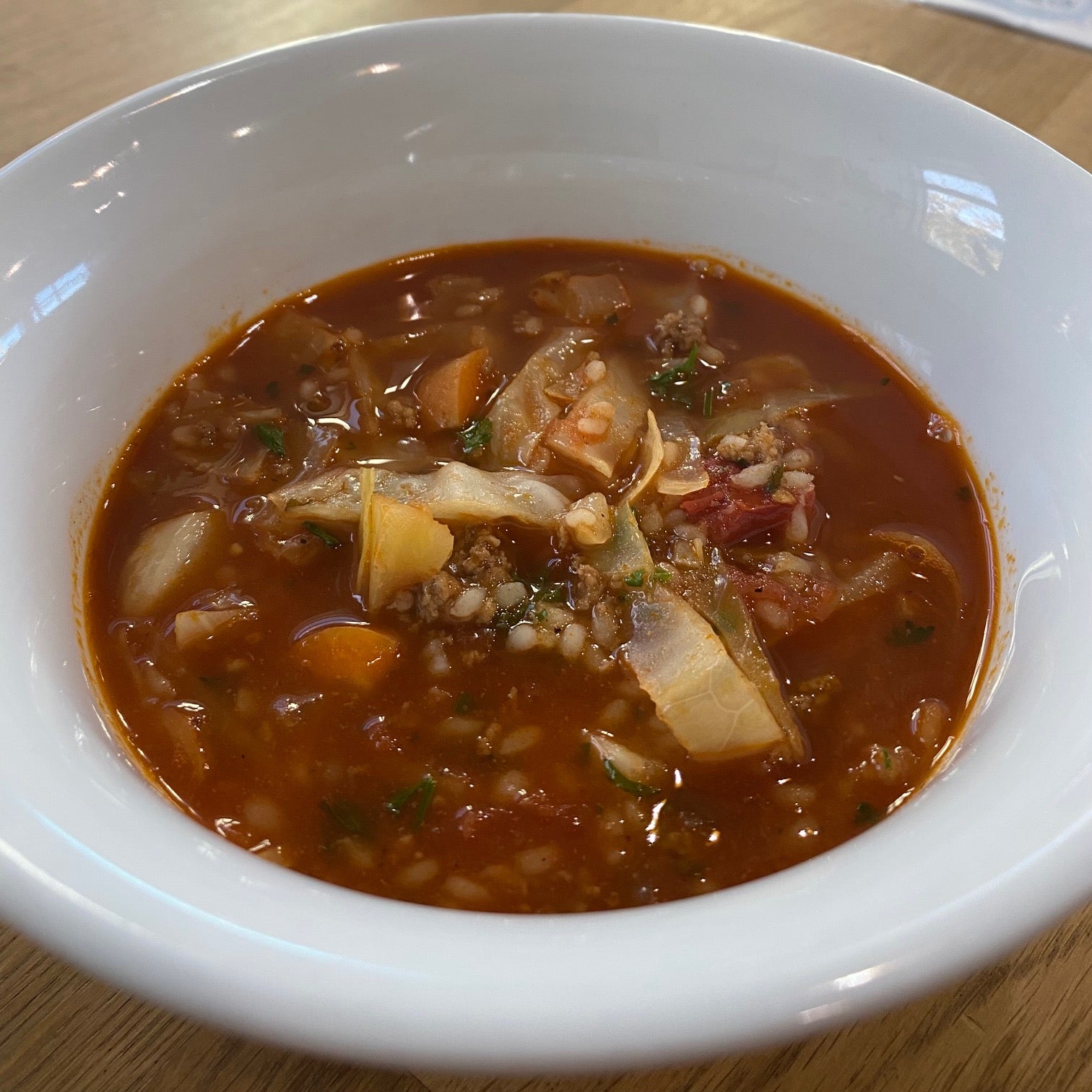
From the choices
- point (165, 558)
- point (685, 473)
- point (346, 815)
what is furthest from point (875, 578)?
point (165, 558)

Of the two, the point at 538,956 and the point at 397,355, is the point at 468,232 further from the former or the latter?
the point at 538,956

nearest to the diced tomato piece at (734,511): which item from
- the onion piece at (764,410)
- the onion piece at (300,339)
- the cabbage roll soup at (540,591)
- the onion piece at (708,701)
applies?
the cabbage roll soup at (540,591)

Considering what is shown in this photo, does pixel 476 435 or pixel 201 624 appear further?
pixel 476 435

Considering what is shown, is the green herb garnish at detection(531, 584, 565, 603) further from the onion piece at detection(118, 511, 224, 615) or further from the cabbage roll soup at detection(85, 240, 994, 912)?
the onion piece at detection(118, 511, 224, 615)

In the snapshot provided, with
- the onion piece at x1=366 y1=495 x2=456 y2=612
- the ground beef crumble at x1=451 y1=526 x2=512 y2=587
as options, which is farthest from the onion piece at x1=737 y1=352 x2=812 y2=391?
the onion piece at x1=366 y1=495 x2=456 y2=612

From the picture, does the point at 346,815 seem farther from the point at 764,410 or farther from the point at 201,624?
the point at 764,410
